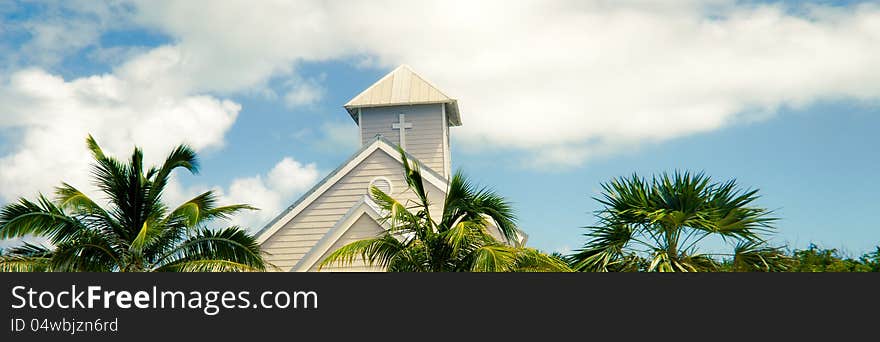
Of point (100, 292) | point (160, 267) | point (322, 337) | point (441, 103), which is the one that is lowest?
point (322, 337)

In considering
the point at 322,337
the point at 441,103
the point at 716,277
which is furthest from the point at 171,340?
the point at 441,103

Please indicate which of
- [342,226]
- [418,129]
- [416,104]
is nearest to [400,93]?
[416,104]

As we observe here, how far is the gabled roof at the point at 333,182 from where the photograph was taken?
2116 cm

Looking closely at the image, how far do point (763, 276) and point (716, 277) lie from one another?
497 millimetres

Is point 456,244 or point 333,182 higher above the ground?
point 333,182

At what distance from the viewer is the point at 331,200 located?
21.8 meters

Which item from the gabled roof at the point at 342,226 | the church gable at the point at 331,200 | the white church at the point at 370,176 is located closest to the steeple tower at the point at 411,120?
the white church at the point at 370,176

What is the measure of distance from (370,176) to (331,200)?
116 centimetres

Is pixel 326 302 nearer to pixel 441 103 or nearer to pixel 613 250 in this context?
pixel 613 250

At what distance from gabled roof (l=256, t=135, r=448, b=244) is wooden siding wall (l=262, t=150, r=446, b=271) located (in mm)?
106

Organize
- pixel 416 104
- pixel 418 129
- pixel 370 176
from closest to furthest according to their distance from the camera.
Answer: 1. pixel 370 176
2. pixel 416 104
3. pixel 418 129

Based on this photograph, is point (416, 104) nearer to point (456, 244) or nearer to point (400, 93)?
point (400, 93)

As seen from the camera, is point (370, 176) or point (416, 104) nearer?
point (370, 176)

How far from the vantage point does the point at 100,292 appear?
30.9ft
